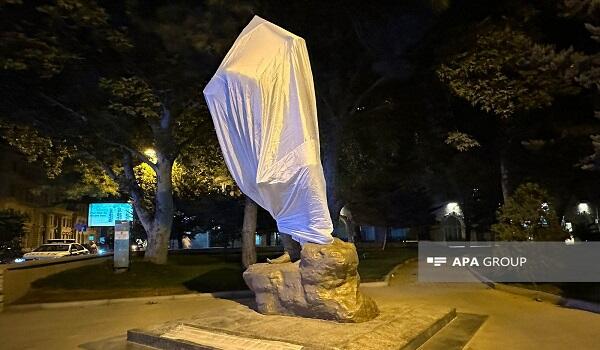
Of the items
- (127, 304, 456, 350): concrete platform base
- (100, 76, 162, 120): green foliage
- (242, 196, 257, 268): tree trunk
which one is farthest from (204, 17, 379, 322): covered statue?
(242, 196, 257, 268): tree trunk

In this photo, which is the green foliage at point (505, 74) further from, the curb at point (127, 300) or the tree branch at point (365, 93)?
the curb at point (127, 300)

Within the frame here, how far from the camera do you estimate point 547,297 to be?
1247 centimetres

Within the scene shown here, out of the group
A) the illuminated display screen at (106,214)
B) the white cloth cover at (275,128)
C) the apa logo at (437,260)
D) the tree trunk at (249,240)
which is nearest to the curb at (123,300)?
the tree trunk at (249,240)

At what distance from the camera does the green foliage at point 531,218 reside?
48.7 ft

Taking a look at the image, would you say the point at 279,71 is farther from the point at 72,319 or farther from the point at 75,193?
the point at 75,193

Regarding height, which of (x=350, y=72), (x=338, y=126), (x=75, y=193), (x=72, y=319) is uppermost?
(x=350, y=72)

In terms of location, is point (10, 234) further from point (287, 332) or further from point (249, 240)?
point (287, 332)

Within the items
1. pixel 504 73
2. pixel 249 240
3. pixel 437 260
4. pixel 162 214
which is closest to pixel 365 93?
pixel 504 73

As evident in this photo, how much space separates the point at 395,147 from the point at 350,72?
12.3ft

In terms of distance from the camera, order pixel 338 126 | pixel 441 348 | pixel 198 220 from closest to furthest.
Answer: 1. pixel 441 348
2. pixel 338 126
3. pixel 198 220

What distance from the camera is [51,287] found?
15.0 metres

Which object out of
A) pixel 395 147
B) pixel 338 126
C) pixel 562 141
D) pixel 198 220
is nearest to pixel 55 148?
pixel 338 126

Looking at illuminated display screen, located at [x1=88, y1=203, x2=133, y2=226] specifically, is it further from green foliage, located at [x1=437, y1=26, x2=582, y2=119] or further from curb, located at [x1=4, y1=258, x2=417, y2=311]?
green foliage, located at [x1=437, y1=26, x2=582, y2=119]

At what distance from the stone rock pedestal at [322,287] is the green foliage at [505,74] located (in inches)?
311
